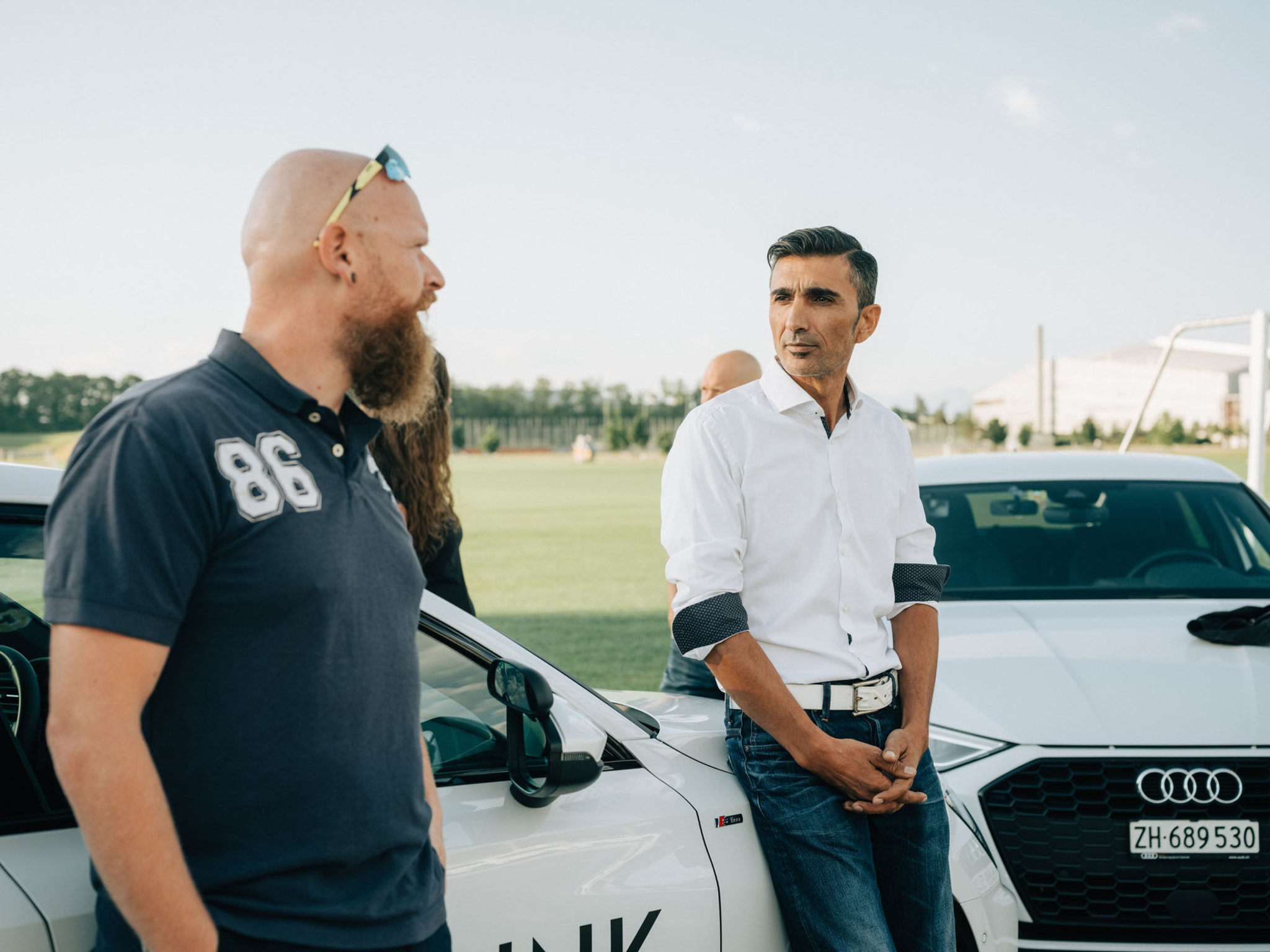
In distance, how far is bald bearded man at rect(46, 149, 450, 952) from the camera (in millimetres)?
1231

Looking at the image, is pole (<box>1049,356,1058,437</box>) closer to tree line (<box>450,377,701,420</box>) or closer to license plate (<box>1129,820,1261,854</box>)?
tree line (<box>450,377,701,420</box>)

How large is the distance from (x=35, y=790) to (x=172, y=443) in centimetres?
A: 76

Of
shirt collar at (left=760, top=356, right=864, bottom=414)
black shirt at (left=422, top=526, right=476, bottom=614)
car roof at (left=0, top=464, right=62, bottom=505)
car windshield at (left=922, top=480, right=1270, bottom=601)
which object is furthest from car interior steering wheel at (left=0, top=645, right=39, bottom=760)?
car windshield at (left=922, top=480, right=1270, bottom=601)

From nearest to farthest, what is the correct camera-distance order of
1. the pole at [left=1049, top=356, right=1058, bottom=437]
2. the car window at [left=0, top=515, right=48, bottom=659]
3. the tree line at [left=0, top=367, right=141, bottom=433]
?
the car window at [left=0, top=515, right=48, bottom=659]
the tree line at [left=0, top=367, right=141, bottom=433]
the pole at [left=1049, top=356, right=1058, bottom=437]

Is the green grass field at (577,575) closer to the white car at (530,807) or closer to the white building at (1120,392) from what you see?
the white car at (530,807)

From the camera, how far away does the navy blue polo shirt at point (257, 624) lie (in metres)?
1.25

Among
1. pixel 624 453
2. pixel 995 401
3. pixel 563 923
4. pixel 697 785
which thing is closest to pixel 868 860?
pixel 697 785

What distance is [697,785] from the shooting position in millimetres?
2383

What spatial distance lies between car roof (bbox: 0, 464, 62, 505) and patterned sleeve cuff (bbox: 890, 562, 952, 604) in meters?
1.78

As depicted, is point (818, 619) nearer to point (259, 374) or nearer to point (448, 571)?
point (448, 571)

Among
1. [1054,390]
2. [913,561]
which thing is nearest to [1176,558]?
[913,561]

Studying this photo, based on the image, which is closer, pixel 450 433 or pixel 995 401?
pixel 450 433

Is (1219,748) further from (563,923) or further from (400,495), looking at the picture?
(400,495)

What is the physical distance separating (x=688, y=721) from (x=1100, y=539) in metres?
2.65
